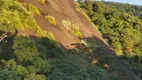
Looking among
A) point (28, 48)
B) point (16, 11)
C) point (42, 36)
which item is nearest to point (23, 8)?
point (16, 11)

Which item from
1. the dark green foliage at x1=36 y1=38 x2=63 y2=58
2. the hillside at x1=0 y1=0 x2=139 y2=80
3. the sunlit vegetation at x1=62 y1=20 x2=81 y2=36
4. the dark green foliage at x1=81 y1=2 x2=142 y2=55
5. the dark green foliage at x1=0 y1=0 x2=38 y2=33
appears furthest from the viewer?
the dark green foliage at x1=81 y1=2 x2=142 y2=55

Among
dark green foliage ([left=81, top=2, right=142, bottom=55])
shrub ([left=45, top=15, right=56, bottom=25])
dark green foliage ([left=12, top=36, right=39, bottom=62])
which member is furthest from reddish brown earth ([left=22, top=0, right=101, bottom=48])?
dark green foliage ([left=81, top=2, right=142, bottom=55])

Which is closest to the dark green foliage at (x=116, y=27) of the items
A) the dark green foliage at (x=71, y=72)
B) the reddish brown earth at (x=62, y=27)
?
the reddish brown earth at (x=62, y=27)

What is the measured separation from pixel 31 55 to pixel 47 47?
3101 millimetres

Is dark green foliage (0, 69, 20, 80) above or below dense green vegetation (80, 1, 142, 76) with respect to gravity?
above

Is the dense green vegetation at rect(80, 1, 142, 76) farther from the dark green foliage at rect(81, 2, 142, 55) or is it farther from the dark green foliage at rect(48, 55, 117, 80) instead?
the dark green foliage at rect(48, 55, 117, 80)

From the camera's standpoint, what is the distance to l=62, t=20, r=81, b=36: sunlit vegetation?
31734 mm

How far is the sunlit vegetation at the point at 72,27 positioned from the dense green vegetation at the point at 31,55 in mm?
4621

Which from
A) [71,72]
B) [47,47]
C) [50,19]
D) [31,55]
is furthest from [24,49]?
[50,19]

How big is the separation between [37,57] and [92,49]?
33.7 ft

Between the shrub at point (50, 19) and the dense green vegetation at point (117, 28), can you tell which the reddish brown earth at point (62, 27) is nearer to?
the shrub at point (50, 19)

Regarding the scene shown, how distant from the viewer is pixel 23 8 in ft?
86.7

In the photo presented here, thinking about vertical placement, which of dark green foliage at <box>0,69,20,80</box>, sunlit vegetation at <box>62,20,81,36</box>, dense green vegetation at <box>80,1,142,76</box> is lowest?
dense green vegetation at <box>80,1,142,76</box>

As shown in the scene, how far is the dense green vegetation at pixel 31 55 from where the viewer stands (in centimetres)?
2055
